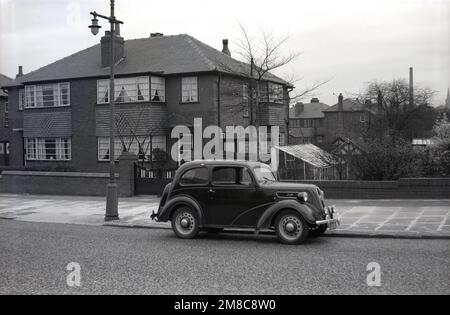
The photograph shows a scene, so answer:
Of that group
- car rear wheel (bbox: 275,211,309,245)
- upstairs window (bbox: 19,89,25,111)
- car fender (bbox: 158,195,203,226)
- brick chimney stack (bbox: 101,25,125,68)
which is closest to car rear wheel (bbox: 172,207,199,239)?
car fender (bbox: 158,195,203,226)

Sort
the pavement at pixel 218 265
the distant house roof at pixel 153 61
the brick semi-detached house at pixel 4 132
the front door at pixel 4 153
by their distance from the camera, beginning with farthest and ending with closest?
the brick semi-detached house at pixel 4 132, the front door at pixel 4 153, the distant house roof at pixel 153 61, the pavement at pixel 218 265

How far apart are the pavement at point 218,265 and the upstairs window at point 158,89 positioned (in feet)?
58.6

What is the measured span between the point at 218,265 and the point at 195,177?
3822mm

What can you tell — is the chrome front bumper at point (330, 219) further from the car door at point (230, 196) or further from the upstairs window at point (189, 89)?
the upstairs window at point (189, 89)

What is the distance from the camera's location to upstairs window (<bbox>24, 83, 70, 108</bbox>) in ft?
110

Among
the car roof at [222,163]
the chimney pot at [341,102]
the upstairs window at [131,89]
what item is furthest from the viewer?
the chimney pot at [341,102]

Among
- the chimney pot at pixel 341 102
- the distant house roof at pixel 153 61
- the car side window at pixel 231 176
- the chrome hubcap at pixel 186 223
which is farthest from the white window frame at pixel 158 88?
the chimney pot at pixel 341 102

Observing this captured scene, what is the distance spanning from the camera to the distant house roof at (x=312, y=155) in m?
22.8

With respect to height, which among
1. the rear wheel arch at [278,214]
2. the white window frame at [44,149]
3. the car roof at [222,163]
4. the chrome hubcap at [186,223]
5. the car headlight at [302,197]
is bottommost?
the chrome hubcap at [186,223]

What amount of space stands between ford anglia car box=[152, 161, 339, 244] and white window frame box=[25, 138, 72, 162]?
21954 mm

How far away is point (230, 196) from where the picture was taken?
1242 centimetres

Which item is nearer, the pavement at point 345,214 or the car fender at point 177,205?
the car fender at point 177,205

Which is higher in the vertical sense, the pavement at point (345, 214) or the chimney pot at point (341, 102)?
the chimney pot at point (341, 102)

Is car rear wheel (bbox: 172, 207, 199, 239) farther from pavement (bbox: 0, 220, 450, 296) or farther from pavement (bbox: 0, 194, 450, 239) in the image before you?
pavement (bbox: 0, 194, 450, 239)
